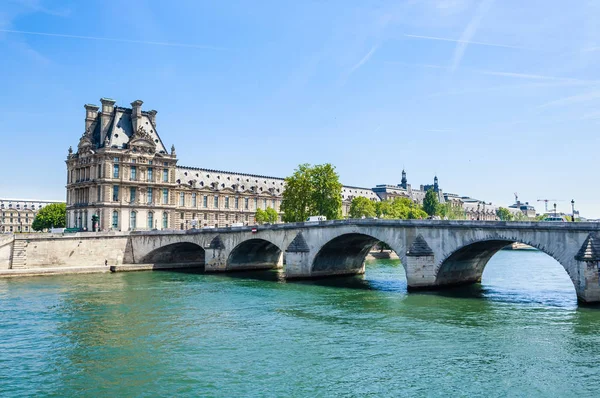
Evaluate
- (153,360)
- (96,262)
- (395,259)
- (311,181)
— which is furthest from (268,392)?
(395,259)

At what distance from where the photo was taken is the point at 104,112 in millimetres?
88000

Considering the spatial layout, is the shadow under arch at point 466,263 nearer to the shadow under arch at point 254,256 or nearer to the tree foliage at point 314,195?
the shadow under arch at point 254,256

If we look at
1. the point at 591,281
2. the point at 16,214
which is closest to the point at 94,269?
the point at 591,281

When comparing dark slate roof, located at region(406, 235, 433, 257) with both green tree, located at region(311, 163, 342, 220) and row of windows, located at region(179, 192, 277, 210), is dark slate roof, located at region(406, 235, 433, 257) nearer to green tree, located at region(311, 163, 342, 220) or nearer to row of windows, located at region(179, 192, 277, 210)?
green tree, located at region(311, 163, 342, 220)

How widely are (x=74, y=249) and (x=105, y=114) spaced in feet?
94.6

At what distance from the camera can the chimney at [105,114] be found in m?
86.8

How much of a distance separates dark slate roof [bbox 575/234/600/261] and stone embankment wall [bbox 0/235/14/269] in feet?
181

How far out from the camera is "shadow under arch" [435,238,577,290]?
45219 mm

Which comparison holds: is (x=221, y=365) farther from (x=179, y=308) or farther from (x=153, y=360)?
(x=179, y=308)

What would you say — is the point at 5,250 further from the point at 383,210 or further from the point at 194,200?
the point at 383,210

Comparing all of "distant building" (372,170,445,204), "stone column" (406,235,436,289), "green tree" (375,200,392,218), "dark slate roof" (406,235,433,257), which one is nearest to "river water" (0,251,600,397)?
"stone column" (406,235,436,289)

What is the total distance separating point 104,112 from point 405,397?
79084mm

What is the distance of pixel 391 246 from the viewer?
48531 mm

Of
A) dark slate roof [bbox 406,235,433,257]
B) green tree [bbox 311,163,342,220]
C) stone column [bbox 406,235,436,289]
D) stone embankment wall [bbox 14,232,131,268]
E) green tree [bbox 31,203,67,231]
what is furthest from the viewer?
green tree [bbox 31,203,67,231]
